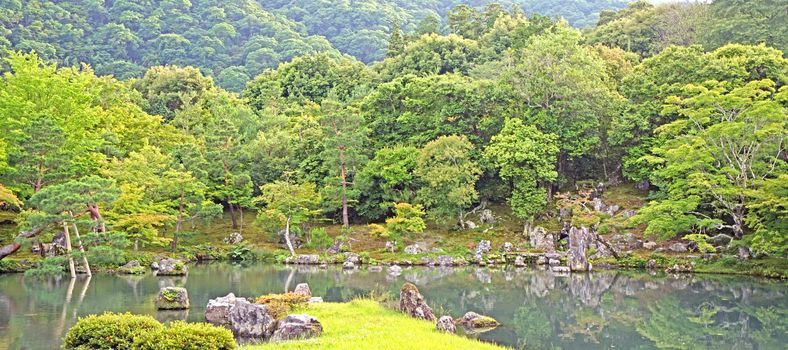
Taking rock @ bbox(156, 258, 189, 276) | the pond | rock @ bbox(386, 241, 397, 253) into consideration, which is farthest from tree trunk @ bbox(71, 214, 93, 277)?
rock @ bbox(386, 241, 397, 253)

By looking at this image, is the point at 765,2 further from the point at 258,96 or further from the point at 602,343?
the point at 258,96

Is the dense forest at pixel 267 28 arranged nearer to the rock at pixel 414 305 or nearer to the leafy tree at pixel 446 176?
the leafy tree at pixel 446 176

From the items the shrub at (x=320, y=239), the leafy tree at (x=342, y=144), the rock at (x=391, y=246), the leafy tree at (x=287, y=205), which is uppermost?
the leafy tree at (x=342, y=144)

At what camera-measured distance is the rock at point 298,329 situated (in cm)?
1167

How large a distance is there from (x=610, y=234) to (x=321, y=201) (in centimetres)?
1739

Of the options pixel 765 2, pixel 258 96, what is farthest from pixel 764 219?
pixel 258 96

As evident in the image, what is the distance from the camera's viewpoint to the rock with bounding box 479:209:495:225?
37969 millimetres

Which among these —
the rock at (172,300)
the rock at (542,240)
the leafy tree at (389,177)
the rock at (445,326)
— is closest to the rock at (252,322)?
the rock at (445,326)

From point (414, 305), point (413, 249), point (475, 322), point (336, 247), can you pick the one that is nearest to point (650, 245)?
point (413, 249)

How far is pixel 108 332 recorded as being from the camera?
29.7ft

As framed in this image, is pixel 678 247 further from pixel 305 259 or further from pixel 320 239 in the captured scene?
pixel 305 259

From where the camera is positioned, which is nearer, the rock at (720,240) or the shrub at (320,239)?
the rock at (720,240)

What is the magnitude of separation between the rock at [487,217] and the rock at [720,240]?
1260 centimetres

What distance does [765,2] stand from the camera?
40.4 metres
